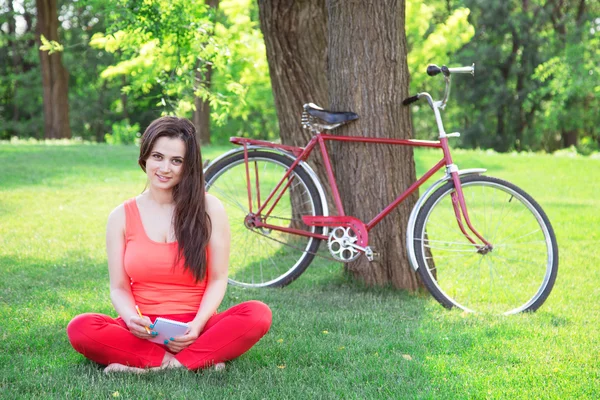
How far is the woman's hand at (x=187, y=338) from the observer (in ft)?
10.6

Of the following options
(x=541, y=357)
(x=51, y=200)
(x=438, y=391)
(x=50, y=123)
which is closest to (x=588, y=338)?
(x=541, y=357)

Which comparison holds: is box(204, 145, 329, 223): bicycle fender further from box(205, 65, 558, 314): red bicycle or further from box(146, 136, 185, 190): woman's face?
box(146, 136, 185, 190): woman's face

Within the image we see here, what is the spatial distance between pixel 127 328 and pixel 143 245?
0.39m

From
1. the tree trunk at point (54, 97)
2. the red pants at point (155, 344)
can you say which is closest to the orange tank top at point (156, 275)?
the red pants at point (155, 344)

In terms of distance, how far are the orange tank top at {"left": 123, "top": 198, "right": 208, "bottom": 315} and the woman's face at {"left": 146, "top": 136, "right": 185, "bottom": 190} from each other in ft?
0.71

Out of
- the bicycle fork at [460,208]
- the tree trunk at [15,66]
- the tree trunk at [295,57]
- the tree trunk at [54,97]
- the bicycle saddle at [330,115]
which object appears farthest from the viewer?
the tree trunk at [15,66]

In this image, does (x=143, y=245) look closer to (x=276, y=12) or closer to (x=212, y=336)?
(x=212, y=336)

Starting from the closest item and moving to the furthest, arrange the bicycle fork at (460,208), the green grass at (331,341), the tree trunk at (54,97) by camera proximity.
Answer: the green grass at (331,341) → the bicycle fork at (460,208) → the tree trunk at (54,97)

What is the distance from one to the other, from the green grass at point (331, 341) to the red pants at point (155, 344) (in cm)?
10

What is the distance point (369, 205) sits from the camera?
16.0 feet

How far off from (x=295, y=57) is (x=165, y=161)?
3.27 metres

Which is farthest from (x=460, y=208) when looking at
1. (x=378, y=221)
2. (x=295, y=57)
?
(x=295, y=57)

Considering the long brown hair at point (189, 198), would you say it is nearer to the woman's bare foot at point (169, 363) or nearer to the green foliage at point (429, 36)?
the woman's bare foot at point (169, 363)

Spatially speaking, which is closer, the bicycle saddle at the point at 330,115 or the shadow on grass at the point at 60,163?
the bicycle saddle at the point at 330,115
